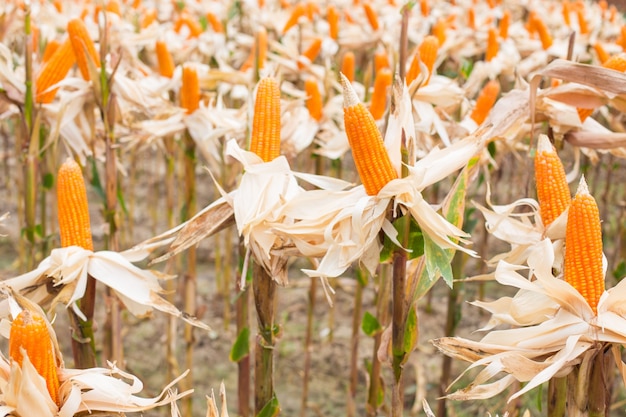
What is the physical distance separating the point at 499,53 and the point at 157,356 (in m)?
2.52

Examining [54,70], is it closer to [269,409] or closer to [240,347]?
[240,347]

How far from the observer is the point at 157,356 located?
423cm

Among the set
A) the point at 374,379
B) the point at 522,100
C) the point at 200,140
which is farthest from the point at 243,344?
the point at 522,100

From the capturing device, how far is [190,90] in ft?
9.23

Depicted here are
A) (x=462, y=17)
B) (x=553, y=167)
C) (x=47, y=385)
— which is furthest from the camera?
(x=462, y=17)

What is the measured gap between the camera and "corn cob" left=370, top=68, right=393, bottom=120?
2682mm

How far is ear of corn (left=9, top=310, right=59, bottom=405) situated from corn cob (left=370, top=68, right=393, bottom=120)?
1652mm

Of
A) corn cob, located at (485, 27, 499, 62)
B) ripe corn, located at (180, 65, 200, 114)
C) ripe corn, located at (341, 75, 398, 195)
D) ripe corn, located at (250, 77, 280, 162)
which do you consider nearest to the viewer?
ripe corn, located at (341, 75, 398, 195)

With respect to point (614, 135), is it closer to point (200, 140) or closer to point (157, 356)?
point (200, 140)

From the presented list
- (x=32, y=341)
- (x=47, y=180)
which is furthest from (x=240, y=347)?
(x=47, y=180)

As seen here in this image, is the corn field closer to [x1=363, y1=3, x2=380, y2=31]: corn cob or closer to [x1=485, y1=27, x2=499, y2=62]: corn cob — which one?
[x1=485, y1=27, x2=499, y2=62]: corn cob

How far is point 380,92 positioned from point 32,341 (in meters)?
1.71

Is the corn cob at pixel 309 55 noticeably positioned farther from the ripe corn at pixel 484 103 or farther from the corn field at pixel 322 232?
the ripe corn at pixel 484 103

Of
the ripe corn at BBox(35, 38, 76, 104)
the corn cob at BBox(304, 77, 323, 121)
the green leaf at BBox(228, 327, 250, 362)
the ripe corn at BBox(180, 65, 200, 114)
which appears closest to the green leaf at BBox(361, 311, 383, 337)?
the green leaf at BBox(228, 327, 250, 362)
